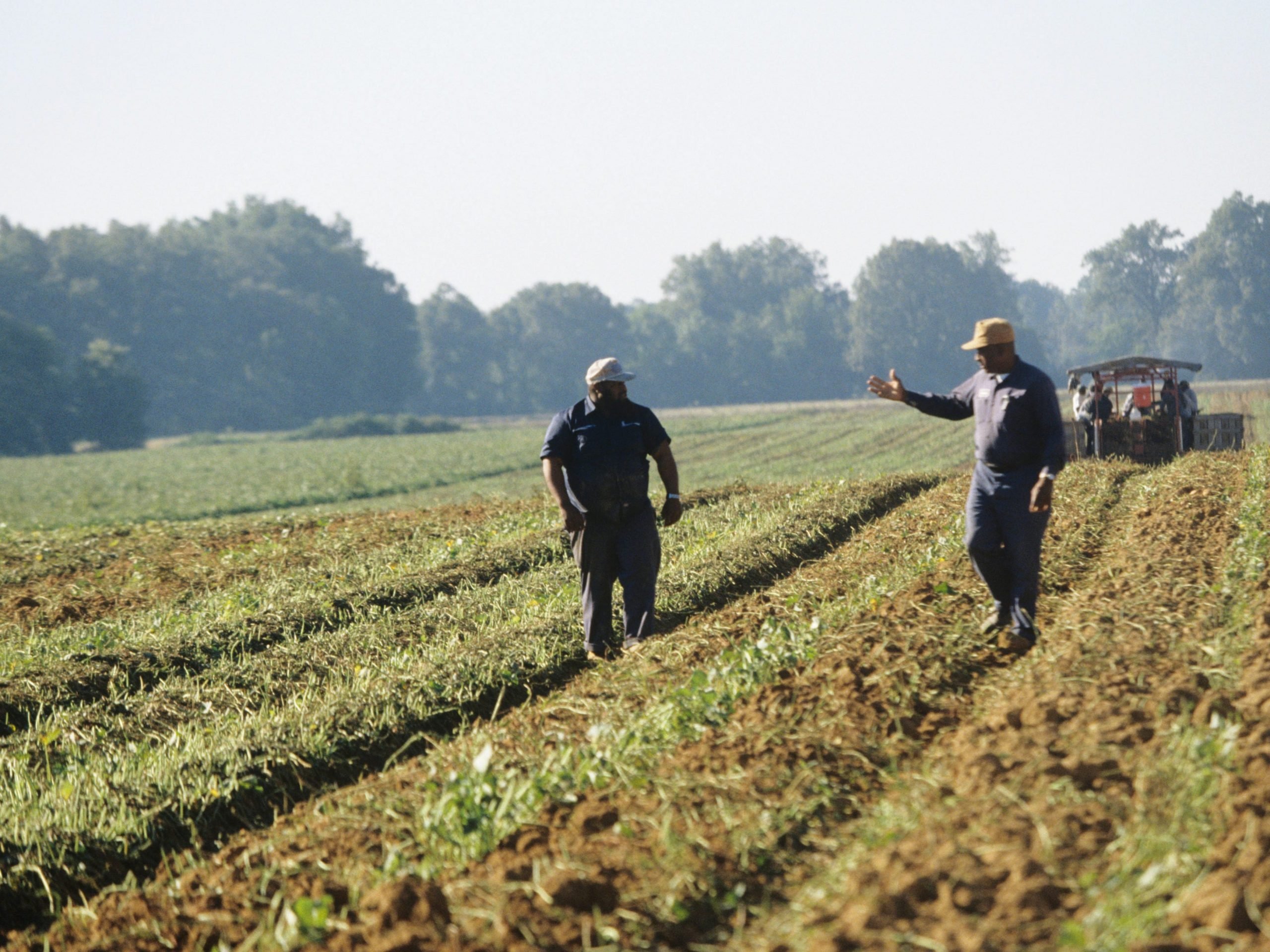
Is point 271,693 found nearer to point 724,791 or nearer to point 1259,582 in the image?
point 724,791

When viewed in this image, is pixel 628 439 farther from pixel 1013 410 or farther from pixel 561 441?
pixel 1013 410

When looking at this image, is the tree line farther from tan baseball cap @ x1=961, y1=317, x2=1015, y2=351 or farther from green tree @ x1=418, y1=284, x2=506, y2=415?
tan baseball cap @ x1=961, y1=317, x2=1015, y2=351

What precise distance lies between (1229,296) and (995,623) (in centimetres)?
9591

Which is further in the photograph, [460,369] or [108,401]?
[460,369]

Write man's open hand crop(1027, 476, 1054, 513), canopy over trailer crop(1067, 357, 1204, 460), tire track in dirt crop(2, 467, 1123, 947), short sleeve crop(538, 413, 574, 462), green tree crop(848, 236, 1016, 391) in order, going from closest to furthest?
tire track in dirt crop(2, 467, 1123, 947), man's open hand crop(1027, 476, 1054, 513), short sleeve crop(538, 413, 574, 462), canopy over trailer crop(1067, 357, 1204, 460), green tree crop(848, 236, 1016, 391)

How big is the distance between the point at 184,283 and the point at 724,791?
9403cm

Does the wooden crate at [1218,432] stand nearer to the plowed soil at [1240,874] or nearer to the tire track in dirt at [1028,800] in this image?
the tire track in dirt at [1028,800]

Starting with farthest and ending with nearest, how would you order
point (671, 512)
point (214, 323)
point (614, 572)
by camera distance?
point (214, 323) < point (671, 512) < point (614, 572)

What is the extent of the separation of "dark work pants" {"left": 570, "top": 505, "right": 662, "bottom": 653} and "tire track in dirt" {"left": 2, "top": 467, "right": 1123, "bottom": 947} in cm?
142

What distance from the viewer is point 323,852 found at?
4.36 m

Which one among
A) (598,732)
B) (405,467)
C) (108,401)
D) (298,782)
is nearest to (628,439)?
(598,732)

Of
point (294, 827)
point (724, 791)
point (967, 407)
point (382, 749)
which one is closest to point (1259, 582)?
point (967, 407)

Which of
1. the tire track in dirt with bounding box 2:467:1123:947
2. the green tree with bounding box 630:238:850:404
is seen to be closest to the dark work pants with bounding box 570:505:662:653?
the tire track in dirt with bounding box 2:467:1123:947

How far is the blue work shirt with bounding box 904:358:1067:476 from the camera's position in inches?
239
